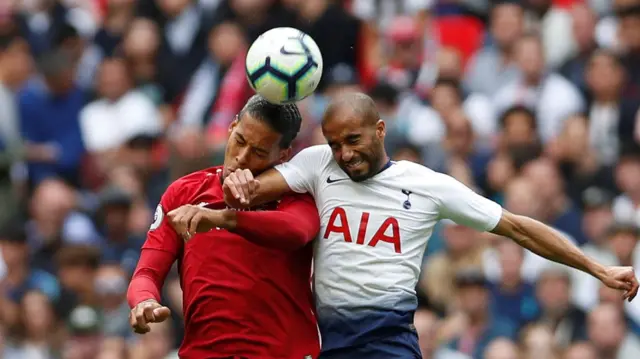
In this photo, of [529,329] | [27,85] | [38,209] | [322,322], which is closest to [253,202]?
[322,322]

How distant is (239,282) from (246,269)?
8cm

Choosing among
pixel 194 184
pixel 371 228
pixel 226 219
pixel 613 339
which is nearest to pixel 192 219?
pixel 226 219

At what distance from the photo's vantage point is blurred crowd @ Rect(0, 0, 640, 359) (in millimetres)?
12250

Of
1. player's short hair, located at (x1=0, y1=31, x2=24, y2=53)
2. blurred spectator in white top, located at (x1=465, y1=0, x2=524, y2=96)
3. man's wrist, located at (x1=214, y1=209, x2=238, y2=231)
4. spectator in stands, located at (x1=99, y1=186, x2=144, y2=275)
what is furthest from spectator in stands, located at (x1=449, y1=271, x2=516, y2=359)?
player's short hair, located at (x1=0, y1=31, x2=24, y2=53)

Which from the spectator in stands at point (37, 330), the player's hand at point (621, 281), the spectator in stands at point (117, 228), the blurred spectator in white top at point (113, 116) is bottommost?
the spectator in stands at point (37, 330)

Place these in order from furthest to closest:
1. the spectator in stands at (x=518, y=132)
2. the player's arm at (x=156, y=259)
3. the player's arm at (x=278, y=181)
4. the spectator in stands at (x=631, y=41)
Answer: the spectator in stands at (x=631, y=41)
the spectator in stands at (x=518, y=132)
the player's arm at (x=156, y=259)
the player's arm at (x=278, y=181)

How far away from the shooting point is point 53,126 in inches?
597

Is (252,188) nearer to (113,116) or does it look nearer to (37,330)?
(37,330)

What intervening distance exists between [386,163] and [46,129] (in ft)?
25.2

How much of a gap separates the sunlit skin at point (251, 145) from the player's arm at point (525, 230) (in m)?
0.87

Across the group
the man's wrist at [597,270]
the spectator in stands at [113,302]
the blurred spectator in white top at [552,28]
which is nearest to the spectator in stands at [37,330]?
the spectator in stands at [113,302]

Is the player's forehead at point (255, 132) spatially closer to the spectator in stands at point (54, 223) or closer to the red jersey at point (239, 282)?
the red jersey at point (239, 282)

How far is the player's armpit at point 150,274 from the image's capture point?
7.66 m

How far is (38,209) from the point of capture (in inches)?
571
